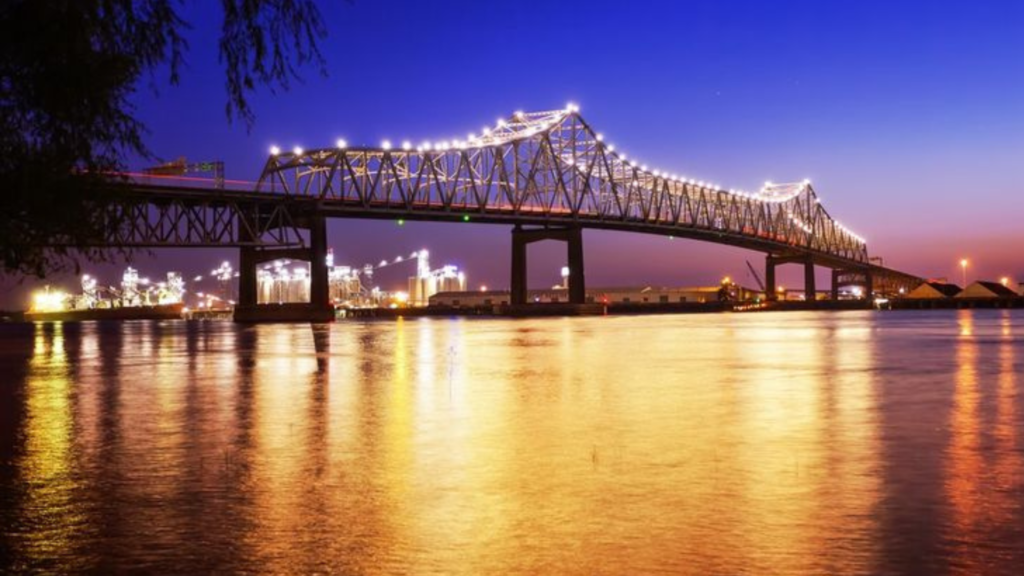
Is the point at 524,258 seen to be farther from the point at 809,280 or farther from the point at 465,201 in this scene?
the point at 809,280

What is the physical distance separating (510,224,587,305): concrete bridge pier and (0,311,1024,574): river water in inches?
4055

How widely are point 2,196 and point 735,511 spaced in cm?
795

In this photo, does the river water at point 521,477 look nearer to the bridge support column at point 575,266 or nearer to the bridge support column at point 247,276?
the bridge support column at point 247,276

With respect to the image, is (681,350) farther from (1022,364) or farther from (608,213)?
(608,213)

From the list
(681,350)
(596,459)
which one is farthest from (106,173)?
(681,350)

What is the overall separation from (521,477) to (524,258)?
377 ft

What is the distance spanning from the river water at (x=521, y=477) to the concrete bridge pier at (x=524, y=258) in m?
103

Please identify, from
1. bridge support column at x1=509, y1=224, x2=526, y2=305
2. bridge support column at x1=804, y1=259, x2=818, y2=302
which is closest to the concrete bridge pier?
bridge support column at x1=509, y1=224, x2=526, y2=305

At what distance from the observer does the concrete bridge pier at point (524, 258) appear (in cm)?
12362

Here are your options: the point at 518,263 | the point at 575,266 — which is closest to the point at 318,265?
the point at 518,263

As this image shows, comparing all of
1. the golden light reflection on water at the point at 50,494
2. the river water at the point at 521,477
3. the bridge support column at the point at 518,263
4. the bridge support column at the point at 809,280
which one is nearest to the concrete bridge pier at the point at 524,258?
the bridge support column at the point at 518,263

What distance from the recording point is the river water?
6.64 meters

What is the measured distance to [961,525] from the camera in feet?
23.7

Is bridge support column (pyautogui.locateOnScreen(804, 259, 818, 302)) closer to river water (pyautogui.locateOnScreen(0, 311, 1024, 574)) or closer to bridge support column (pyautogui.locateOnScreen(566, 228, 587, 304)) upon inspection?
bridge support column (pyautogui.locateOnScreen(566, 228, 587, 304))
